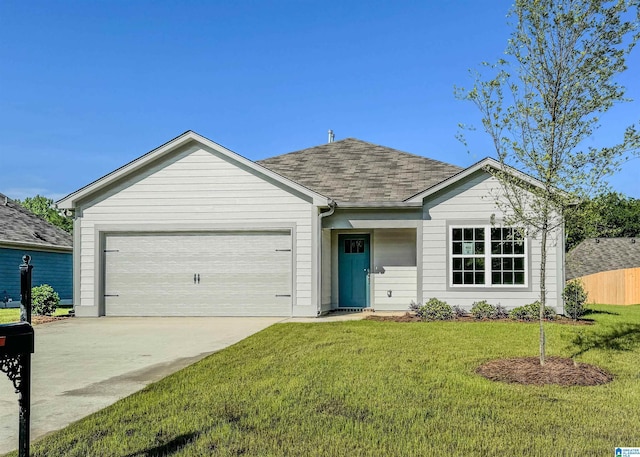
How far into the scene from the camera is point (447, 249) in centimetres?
1387

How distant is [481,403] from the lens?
17.5 ft

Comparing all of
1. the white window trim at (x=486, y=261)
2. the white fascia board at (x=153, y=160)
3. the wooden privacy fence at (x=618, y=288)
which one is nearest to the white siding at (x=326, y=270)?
the white fascia board at (x=153, y=160)

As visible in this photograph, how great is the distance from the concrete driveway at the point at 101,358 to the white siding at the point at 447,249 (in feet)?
14.3

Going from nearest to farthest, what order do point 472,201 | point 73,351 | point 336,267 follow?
point 73,351, point 472,201, point 336,267

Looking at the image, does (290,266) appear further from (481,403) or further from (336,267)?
(481,403)

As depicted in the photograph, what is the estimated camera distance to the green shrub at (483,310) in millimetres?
13062

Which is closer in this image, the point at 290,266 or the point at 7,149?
the point at 290,266

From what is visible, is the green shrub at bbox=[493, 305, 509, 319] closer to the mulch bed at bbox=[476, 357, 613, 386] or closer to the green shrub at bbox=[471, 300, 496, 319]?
the green shrub at bbox=[471, 300, 496, 319]

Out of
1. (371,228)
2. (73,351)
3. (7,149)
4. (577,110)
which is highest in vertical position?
(7,149)

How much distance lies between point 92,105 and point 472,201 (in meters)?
13.9

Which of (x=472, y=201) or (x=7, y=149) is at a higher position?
(x=7, y=149)

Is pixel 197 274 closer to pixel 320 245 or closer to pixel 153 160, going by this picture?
pixel 153 160

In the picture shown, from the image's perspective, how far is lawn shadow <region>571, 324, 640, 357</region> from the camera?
883cm

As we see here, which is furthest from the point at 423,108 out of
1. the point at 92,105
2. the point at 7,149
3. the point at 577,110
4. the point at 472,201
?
the point at 7,149
